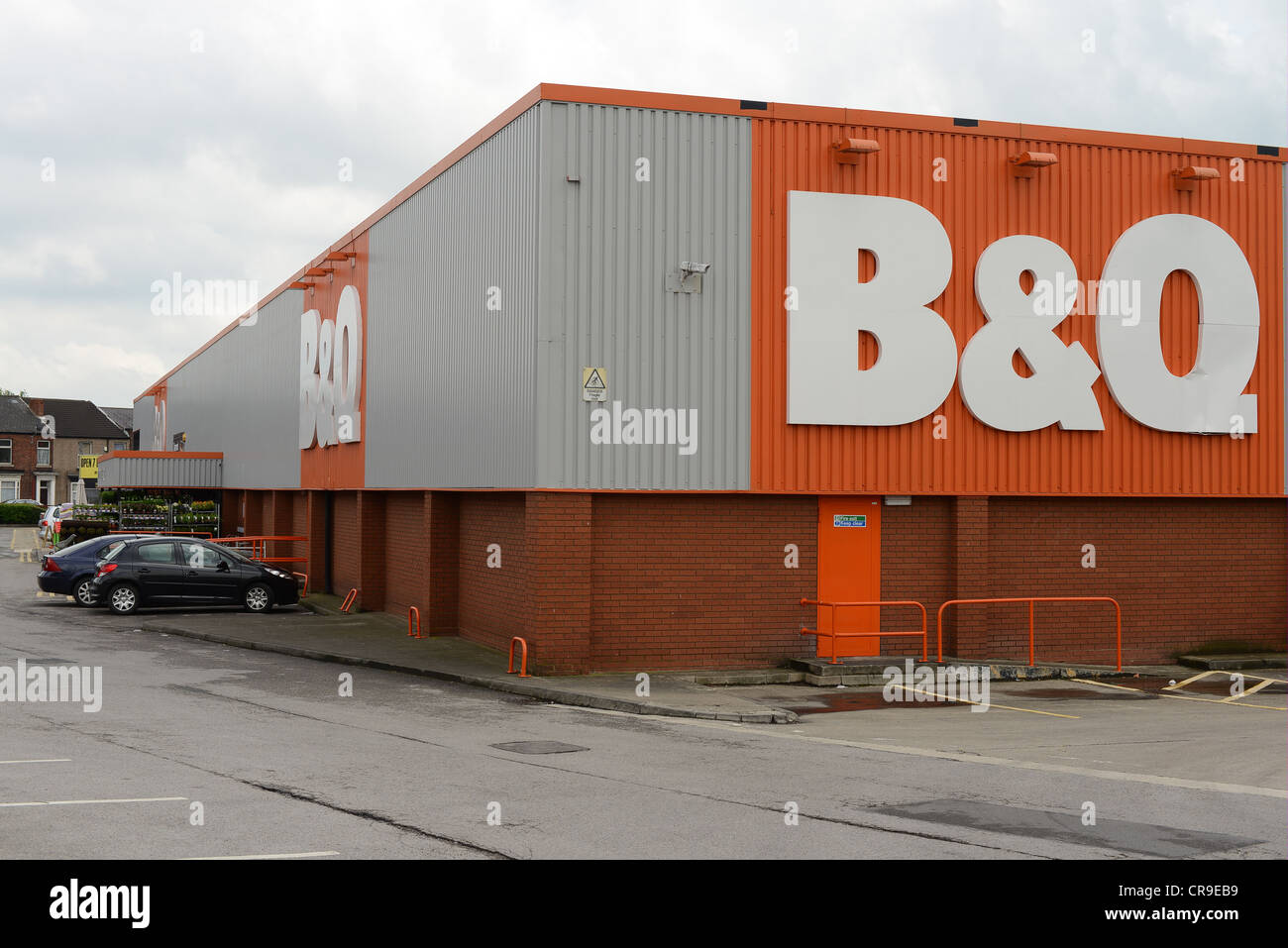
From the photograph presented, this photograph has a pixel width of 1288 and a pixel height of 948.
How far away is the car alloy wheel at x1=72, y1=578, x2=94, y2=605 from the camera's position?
25719 millimetres

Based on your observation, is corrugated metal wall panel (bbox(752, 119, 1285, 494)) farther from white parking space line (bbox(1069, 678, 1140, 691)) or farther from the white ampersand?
white parking space line (bbox(1069, 678, 1140, 691))

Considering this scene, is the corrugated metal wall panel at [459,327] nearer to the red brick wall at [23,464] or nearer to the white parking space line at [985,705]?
the white parking space line at [985,705]

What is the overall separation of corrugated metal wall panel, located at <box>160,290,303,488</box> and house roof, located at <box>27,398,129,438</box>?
4560 centimetres

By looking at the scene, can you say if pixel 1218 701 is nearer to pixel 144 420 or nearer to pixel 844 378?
pixel 844 378

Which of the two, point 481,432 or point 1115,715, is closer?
point 1115,715

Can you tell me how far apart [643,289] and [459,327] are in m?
4.14

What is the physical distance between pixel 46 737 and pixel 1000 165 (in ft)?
47.3

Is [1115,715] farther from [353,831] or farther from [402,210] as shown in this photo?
[402,210]

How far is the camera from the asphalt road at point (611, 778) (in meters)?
7.83

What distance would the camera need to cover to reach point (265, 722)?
12758 mm

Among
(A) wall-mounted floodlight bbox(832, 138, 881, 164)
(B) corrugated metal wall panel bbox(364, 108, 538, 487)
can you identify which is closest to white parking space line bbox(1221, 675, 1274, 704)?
(A) wall-mounted floodlight bbox(832, 138, 881, 164)

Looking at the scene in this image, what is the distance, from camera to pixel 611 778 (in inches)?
398

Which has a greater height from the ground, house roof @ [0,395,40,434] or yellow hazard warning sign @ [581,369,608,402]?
house roof @ [0,395,40,434]
